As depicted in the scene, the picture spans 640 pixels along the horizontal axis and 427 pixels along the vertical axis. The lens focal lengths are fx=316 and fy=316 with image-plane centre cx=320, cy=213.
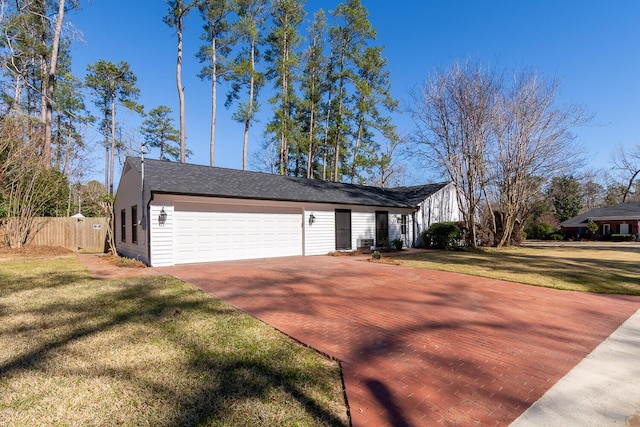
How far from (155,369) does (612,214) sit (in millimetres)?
39054

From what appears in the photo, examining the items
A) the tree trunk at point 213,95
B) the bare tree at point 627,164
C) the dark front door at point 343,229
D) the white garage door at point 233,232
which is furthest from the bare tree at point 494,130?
the bare tree at point 627,164

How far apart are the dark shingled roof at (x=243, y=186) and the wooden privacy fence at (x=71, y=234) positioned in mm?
5473

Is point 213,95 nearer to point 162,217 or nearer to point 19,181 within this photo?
point 19,181

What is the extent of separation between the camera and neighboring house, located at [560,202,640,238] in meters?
28.3

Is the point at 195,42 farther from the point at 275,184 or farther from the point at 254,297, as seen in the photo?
the point at 254,297

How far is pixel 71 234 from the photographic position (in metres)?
15.3

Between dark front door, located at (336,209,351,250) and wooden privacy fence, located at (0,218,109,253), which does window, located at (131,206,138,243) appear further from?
dark front door, located at (336,209,351,250)

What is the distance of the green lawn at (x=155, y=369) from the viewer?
228cm

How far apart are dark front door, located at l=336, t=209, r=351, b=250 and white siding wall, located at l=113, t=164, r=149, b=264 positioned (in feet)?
24.9

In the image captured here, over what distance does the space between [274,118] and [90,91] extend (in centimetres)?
1383

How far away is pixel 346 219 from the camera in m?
14.5

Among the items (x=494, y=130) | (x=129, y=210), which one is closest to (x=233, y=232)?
(x=129, y=210)

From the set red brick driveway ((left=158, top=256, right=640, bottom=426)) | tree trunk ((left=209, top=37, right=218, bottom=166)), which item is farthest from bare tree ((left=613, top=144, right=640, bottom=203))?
tree trunk ((left=209, top=37, right=218, bottom=166))

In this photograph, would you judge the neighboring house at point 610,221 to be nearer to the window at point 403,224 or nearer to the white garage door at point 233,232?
the window at point 403,224
